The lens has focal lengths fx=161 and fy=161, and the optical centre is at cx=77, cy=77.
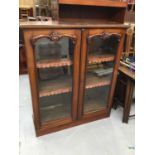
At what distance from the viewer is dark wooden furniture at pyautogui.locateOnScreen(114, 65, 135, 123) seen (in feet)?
6.15

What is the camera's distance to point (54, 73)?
185cm

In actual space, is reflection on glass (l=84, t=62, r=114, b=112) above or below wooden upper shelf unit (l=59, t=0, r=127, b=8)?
below

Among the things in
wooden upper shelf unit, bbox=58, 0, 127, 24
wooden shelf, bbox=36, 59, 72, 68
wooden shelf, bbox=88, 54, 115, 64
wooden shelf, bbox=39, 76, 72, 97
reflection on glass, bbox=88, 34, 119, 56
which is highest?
wooden upper shelf unit, bbox=58, 0, 127, 24

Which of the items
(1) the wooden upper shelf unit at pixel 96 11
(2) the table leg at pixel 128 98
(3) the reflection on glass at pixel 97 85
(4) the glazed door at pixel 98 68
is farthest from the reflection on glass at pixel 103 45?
(2) the table leg at pixel 128 98

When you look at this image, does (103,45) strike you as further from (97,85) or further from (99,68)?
(97,85)

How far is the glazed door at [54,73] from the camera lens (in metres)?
1.39

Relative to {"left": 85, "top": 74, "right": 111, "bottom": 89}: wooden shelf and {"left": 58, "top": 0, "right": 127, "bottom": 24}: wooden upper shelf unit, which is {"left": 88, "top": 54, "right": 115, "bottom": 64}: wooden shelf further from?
{"left": 58, "top": 0, "right": 127, "bottom": 24}: wooden upper shelf unit

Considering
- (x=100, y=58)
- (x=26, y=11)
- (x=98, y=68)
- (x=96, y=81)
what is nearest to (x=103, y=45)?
(x=100, y=58)

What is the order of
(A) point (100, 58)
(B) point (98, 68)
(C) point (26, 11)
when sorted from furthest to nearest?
(C) point (26, 11) → (B) point (98, 68) → (A) point (100, 58)

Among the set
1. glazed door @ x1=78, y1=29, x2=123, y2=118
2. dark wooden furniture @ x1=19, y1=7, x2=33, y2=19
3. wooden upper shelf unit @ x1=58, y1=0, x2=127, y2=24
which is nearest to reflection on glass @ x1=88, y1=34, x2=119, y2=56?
glazed door @ x1=78, y1=29, x2=123, y2=118

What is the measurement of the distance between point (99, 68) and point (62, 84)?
19.9 inches
